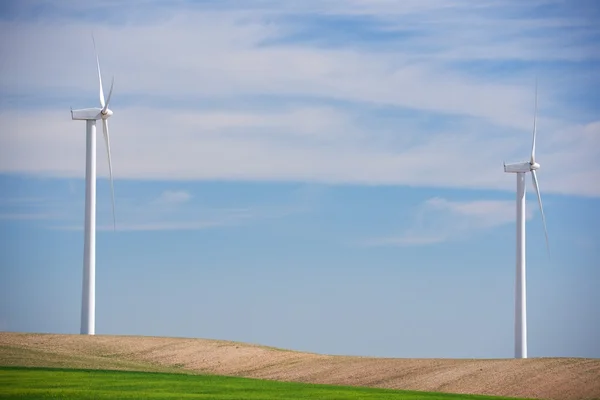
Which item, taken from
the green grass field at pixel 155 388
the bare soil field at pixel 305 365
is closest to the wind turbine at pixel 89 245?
the bare soil field at pixel 305 365

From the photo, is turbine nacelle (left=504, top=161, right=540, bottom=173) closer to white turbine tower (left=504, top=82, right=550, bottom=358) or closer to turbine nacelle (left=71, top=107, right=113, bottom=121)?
white turbine tower (left=504, top=82, right=550, bottom=358)

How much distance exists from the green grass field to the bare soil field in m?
3.19

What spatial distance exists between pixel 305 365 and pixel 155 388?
513 inches

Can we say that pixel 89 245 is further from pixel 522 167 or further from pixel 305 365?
pixel 522 167

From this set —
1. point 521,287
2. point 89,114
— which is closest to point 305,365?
point 521,287

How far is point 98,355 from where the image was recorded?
50.0 metres

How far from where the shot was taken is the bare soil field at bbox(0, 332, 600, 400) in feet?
A: 140

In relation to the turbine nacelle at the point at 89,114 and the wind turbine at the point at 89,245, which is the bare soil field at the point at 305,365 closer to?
the wind turbine at the point at 89,245

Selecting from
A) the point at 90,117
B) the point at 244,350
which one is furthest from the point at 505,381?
the point at 90,117

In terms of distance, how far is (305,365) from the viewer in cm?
4997

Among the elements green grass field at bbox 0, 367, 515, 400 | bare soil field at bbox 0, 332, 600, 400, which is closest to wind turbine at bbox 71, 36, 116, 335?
bare soil field at bbox 0, 332, 600, 400

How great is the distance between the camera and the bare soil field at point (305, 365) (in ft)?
A: 140

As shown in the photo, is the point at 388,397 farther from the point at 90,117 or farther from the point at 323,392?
the point at 90,117

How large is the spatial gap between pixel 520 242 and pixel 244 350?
1549cm
